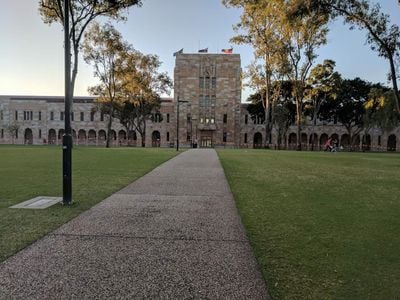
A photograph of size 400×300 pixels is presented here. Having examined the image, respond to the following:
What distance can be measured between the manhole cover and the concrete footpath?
1116mm

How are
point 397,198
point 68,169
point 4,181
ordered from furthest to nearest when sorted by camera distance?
point 4,181 → point 397,198 → point 68,169

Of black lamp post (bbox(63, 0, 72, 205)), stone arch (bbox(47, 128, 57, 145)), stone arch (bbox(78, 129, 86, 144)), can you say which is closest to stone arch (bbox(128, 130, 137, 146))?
stone arch (bbox(78, 129, 86, 144))

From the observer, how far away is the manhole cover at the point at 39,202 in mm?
6786

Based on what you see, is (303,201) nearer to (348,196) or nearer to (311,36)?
(348,196)

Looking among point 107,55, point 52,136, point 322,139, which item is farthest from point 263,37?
point 52,136

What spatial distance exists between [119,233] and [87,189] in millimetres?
4381

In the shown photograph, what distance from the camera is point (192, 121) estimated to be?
74562mm

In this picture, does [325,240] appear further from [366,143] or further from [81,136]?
[81,136]

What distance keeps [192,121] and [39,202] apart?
67731 mm

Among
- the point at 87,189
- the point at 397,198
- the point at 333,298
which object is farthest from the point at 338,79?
the point at 333,298

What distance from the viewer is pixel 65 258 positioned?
3982 mm

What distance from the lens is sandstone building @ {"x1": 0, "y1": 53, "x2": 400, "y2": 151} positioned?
243ft

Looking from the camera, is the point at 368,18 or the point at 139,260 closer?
the point at 139,260

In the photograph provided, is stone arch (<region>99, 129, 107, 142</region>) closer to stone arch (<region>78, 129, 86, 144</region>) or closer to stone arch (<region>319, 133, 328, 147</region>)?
stone arch (<region>78, 129, 86, 144</region>)
